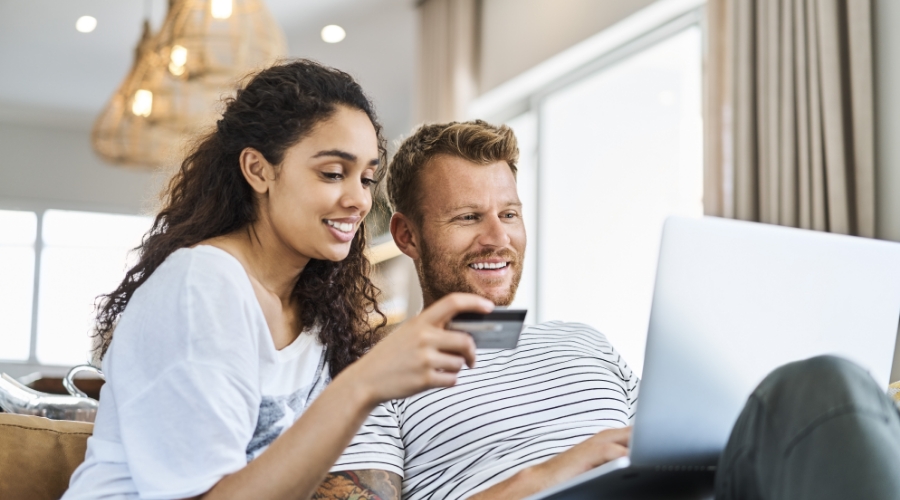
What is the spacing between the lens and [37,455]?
1.36 meters

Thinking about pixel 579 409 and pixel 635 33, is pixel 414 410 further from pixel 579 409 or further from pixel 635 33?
pixel 635 33

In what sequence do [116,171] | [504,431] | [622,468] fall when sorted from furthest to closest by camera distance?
[116,171]
[504,431]
[622,468]

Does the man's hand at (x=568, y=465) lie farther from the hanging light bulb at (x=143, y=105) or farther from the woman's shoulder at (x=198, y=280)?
the hanging light bulb at (x=143, y=105)

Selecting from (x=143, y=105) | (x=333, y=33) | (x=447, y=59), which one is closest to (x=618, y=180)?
(x=447, y=59)

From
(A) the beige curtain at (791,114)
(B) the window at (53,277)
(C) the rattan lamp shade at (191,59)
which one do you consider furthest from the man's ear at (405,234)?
(B) the window at (53,277)

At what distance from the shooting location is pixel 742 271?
39.2 inches

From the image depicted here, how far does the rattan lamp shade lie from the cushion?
1922 millimetres

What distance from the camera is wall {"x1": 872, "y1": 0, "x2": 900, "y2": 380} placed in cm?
243

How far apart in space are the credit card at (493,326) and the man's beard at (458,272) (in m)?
0.83

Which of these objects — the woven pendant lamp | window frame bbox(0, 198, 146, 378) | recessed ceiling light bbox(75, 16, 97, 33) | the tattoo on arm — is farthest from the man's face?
window frame bbox(0, 198, 146, 378)

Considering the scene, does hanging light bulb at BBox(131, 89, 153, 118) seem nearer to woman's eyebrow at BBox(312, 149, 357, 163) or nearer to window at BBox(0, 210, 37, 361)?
woman's eyebrow at BBox(312, 149, 357, 163)

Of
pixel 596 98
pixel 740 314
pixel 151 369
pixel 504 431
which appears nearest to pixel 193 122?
pixel 596 98

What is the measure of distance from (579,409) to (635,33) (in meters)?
2.71

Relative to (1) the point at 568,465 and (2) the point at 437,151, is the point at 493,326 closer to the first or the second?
(1) the point at 568,465
